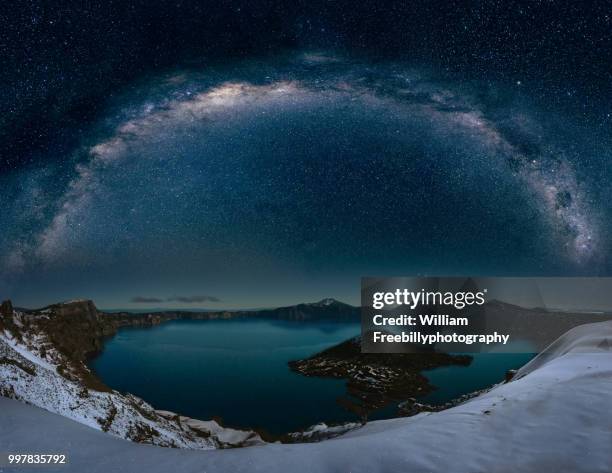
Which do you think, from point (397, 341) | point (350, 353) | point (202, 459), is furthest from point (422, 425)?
point (350, 353)

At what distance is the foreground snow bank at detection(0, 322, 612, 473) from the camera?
16.3 ft

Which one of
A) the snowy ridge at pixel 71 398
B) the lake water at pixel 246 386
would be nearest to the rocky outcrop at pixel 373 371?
the lake water at pixel 246 386

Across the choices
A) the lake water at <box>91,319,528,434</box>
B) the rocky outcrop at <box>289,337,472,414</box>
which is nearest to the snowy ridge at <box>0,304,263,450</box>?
the lake water at <box>91,319,528,434</box>

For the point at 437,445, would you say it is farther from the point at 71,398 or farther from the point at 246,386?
the point at 246,386

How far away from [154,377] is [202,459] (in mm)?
169654

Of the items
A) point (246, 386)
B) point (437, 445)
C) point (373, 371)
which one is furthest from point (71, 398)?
point (246, 386)

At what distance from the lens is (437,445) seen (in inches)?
222

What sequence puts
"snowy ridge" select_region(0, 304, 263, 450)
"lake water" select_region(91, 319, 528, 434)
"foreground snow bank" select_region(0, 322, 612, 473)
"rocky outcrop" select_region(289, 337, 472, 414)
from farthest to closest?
"rocky outcrop" select_region(289, 337, 472, 414)
"lake water" select_region(91, 319, 528, 434)
"snowy ridge" select_region(0, 304, 263, 450)
"foreground snow bank" select_region(0, 322, 612, 473)

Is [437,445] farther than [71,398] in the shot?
No

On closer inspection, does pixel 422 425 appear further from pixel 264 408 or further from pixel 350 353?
pixel 350 353

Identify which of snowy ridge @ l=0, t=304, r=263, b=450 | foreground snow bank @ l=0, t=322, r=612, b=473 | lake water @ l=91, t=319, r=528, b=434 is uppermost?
foreground snow bank @ l=0, t=322, r=612, b=473

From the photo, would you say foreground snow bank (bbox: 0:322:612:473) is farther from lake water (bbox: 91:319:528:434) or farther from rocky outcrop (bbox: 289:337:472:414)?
rocky outcrop (bbox: 289:337:472:414)

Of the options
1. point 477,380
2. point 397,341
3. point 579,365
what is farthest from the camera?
point 477,380

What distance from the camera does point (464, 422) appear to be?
266 inches
